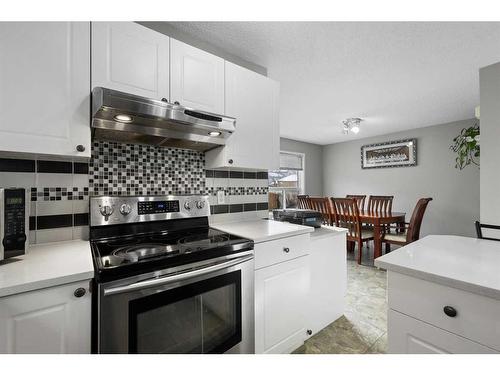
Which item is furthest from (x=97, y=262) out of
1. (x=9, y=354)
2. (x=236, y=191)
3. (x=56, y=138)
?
(x=236, y=191)

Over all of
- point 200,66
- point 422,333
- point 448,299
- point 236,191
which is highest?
point 200,66

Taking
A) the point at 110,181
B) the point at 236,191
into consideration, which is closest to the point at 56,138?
the point at 110,181

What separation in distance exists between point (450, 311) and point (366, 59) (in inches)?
79.4

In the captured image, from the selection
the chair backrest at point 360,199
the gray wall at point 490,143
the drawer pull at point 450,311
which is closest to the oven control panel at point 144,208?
the drawer pull at point 450,311

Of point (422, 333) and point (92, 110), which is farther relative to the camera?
point (92, 110)

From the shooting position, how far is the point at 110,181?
1.44 m

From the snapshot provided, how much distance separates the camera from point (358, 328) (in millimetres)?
1827

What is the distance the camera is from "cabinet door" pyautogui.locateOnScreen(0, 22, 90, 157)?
0.97m

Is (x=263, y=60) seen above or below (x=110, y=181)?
above

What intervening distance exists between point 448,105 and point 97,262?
4.36 metres

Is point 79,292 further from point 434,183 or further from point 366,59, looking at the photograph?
point 434,183
